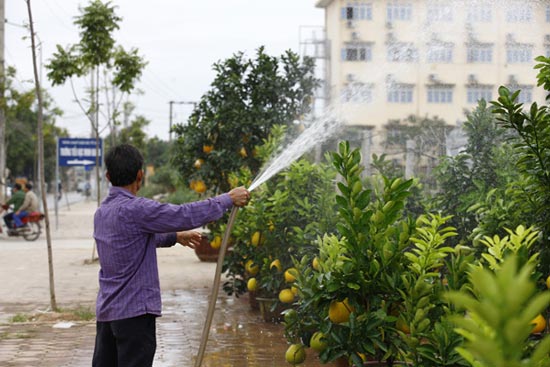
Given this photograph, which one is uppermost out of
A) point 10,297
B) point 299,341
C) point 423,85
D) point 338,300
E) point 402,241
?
point 423,85

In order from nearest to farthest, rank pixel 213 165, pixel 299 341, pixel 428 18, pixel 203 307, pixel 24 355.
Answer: pixel 299 341
pixel 24 355
pixel 428 18
pixel 203 307
pixel 213 165

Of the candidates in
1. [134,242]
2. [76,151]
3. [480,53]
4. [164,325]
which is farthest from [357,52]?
[76,151]

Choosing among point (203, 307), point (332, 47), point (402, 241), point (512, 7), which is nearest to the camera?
point (402, 241)

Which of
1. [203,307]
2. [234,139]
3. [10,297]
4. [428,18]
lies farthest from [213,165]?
[428,18]

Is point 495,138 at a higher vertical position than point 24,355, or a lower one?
higher

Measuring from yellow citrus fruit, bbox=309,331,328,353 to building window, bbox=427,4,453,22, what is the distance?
12.3 ft

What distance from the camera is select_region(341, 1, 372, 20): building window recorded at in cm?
1009

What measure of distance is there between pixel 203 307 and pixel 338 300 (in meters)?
5.60

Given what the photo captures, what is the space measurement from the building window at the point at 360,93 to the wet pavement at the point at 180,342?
96.4 inches

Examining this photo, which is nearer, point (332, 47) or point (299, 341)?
point (299, 341)

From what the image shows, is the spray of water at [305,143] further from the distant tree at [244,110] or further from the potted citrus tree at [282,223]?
the distant tree at [244,110]

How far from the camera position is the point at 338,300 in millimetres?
4484

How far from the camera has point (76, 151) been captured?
73.3 feet

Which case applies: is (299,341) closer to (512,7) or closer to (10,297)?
(512,7)
